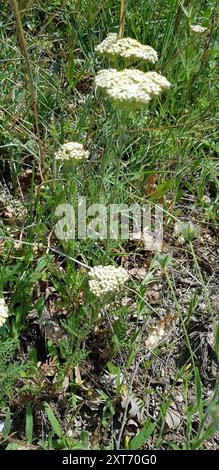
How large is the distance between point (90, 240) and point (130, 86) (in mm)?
814

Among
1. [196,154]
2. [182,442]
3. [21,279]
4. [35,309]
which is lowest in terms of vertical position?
[182,442]

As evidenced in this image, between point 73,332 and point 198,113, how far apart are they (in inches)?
61.0

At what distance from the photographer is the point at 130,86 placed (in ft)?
6.03

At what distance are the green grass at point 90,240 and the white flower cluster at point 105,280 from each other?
0.14 meters

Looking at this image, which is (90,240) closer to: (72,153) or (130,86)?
(72,153)

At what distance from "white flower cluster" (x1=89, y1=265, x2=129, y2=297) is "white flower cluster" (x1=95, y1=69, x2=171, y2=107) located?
0.60 meters

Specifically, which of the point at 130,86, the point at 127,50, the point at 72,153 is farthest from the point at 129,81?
the point at 72,153

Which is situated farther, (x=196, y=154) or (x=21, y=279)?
(x=196, y=154)

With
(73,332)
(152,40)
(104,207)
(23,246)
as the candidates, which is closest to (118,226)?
(104,207)

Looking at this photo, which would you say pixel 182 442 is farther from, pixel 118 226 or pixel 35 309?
pixel 118 226

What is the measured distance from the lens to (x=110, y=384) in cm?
232

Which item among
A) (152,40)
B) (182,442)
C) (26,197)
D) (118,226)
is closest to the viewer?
(182,442)

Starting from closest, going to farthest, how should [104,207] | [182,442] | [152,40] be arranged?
[182,442] < [104,207] < [152,40]

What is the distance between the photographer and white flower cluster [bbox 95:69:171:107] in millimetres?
1795
